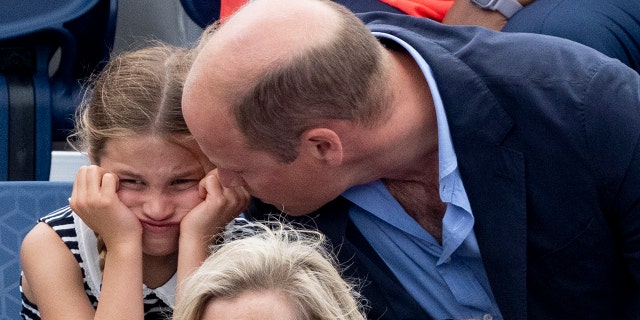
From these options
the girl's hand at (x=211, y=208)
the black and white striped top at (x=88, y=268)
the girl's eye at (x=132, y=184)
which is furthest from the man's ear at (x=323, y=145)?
the black and white striped top at (x=88, y=268)

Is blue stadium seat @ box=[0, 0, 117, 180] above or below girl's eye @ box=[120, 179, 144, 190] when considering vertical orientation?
below

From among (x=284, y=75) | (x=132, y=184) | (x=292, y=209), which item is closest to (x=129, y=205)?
(x=132, y=184)

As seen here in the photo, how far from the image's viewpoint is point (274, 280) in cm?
157

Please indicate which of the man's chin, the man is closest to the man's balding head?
the man

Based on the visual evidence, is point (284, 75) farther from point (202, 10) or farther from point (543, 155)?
point (202, 10)

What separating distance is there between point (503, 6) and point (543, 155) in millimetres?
656

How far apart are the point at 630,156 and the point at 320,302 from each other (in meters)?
0.56

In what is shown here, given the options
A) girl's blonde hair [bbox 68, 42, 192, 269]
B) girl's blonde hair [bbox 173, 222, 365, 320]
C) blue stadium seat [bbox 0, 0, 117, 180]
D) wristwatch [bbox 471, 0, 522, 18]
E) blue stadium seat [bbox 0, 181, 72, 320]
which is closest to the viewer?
girl's blonde hair [bbox 173, 222, 365, 320]

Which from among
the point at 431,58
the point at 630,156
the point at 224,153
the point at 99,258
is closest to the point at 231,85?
the point at 224,153

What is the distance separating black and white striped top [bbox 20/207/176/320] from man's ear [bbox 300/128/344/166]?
46 centimetres

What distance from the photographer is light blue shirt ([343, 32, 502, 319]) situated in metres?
1.80

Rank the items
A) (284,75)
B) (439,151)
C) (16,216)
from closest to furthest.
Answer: (284,75) < (439,151) < (16,216)

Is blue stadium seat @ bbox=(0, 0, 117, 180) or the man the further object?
blue stadium seat @ bbox=(0, 0, 117, 180)

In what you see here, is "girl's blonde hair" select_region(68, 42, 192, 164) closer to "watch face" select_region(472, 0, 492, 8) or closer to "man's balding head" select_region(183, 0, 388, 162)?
"man's balding head" select_region(183, 0, 388, 162)
